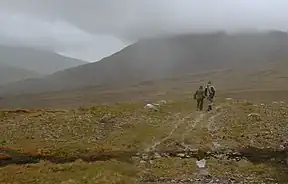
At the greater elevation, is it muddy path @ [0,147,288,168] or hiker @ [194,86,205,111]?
hiker @ [194,86,205,111]

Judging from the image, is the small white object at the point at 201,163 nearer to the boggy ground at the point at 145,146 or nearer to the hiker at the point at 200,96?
the boggy ground at the point at 145,146

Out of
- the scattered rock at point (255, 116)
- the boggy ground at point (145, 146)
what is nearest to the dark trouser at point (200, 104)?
the boggy ground at point (145, 146)

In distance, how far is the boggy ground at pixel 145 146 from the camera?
35750 millimetres

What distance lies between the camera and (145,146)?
4441cm

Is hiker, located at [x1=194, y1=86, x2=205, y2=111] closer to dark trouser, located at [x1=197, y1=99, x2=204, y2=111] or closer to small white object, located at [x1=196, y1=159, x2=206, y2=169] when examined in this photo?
dark trouser, located at [x1=197, y1=99, x2=204, y2=111]

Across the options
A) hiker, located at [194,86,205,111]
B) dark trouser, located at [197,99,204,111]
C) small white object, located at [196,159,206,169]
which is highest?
hiker, located at [194,86,205,111]

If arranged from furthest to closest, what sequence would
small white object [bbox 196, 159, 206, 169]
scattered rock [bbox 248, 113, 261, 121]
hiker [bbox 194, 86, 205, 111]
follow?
hiker [bbox 194, 86, 205, 111], scattered rock [bbox 248, 113, 261, 121], small white object [bbox 196, 159, 206, 169]

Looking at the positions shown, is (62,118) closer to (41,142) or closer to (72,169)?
(41,142)

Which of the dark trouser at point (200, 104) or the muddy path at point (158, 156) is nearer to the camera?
the muddy path at point (158, 156)

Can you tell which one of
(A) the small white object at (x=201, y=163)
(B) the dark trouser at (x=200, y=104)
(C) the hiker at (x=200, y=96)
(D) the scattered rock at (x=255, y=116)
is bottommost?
(A) the small white object at (x=201, y=163)

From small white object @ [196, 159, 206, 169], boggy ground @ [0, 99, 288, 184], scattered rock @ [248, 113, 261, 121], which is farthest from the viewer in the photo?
scattered rock @ [248, 113, 261, 121]

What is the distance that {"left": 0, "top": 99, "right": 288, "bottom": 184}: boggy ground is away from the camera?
117 ft

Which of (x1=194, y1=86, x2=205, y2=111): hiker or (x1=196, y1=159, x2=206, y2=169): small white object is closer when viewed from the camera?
(x1=196, y1=159, x2=206, y2=169): small white object

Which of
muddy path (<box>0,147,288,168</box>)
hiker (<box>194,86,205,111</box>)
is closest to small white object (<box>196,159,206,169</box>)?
muddy path (<box>0,147,288,168</box>)
